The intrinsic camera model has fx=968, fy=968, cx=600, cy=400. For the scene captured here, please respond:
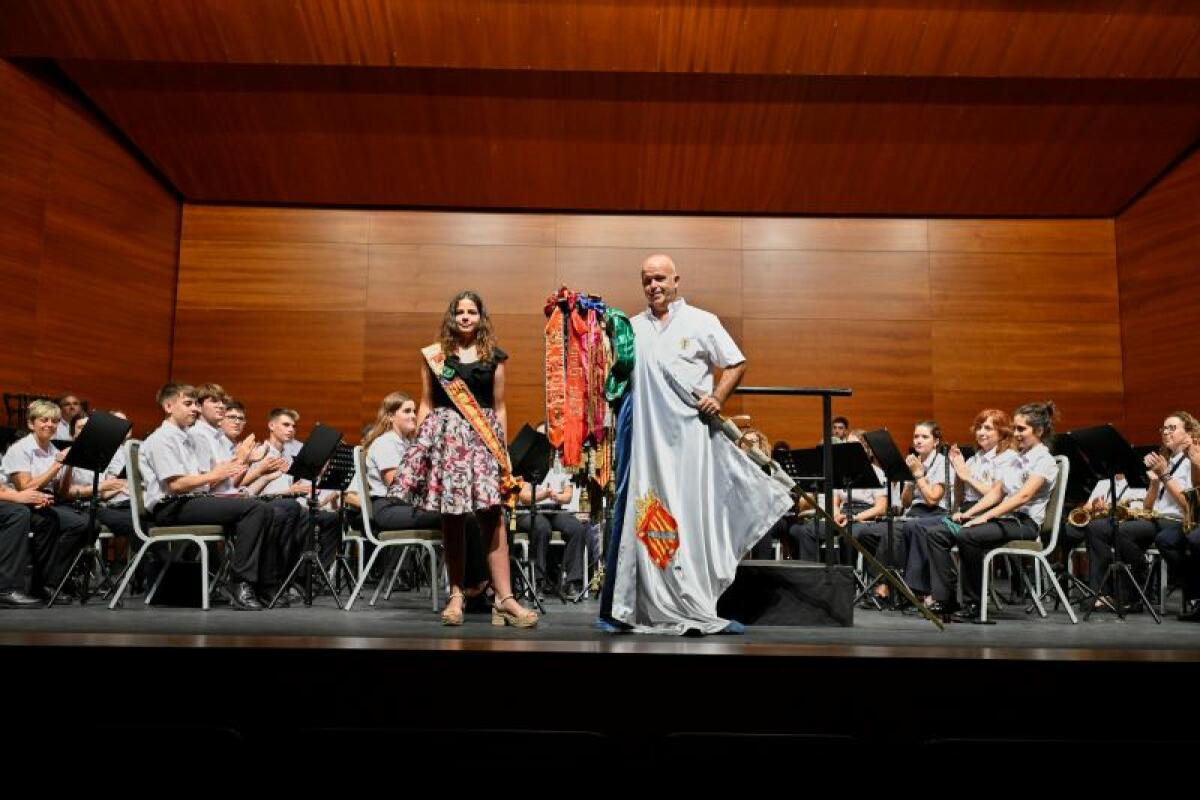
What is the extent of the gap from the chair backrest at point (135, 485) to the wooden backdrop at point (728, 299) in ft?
15.6

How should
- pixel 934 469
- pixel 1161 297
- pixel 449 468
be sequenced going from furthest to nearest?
pixel 1161 297
pixel 934 469
pixel 449 468

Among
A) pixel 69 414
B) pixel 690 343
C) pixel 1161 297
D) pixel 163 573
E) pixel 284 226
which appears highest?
pixel 284 226

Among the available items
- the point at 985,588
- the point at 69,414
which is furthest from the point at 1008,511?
the point at 69,414

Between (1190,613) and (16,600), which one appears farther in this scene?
(1190,613)

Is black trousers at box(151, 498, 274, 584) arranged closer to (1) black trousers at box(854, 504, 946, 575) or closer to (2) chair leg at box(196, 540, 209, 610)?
(2) chair leg at box(196, 540, 209, 610)

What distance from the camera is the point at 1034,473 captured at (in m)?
4.97

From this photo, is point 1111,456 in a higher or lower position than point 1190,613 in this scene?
higher

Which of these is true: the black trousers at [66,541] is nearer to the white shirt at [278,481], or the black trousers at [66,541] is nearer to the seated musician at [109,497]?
the seated musician at [109,497]

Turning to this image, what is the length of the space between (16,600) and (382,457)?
204cm

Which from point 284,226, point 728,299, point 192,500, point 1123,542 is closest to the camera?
point 192,500

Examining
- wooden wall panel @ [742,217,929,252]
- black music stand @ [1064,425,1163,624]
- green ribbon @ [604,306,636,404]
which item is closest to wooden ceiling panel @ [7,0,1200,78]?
wooden wall panel @ [742,217,929,252]

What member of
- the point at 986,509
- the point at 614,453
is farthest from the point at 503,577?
the point at 986,509

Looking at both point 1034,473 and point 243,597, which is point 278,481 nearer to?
point 243,597

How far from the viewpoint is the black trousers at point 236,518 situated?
5.02m
